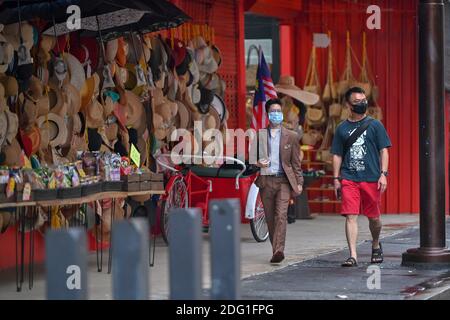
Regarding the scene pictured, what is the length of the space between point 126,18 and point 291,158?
8.00ft

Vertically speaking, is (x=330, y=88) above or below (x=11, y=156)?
above

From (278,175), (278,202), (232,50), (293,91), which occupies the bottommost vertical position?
(278,202)

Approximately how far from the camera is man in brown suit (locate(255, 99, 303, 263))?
12.5 m

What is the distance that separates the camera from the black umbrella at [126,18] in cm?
1212

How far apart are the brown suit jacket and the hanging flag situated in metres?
4.66

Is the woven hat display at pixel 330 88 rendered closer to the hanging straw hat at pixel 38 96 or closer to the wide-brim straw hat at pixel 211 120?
the wide-brim straw hat at pixel 211 120

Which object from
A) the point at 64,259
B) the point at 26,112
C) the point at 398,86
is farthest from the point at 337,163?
the point at 398,86

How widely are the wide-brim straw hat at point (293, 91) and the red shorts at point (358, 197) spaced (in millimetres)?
6239

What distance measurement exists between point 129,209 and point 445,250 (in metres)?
3.84

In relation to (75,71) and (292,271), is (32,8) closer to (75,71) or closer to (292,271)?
(75,71)

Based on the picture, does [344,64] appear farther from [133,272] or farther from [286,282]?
[133,272]

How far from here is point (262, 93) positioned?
17.4 m


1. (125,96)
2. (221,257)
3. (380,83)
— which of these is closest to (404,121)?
(380,83)

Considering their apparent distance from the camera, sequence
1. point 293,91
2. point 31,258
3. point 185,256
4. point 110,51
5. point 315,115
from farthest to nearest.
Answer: point 315,115 → point 293,91 → point 110,51 → point 31,258 → point 185,256
